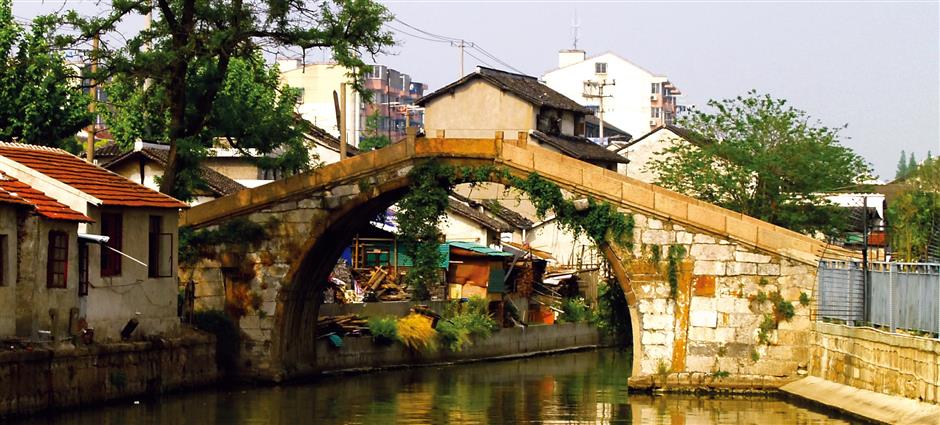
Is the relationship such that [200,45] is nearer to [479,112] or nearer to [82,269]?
[82,269]

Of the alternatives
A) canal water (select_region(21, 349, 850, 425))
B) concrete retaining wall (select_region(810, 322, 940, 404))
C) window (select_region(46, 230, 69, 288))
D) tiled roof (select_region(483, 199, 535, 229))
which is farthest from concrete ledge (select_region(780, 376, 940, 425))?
tiled roof (select_region(483, 199, 535, 229))

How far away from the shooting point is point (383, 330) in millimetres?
38562

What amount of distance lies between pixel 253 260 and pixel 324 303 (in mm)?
5394

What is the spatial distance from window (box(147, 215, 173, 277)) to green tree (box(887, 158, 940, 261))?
1474 cm

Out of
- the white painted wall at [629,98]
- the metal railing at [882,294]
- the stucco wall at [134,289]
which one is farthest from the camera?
the white painted wall at [629,98]

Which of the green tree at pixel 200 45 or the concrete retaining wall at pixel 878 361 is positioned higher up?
the green tree at pixel 200 45

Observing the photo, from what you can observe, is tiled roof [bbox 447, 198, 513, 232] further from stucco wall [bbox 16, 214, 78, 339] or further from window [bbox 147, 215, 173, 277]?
stucco wall [bbox 16, 214, 78, 339]

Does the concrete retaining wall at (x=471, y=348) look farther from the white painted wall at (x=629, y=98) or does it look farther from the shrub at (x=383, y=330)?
the white painted wall at (x=629, y=98)

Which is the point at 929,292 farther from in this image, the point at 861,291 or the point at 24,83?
the point at 24,83

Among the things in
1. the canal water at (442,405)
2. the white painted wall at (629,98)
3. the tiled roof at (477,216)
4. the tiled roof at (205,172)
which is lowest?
the canal water at (442,405)

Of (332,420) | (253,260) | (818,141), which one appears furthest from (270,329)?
(818,141)

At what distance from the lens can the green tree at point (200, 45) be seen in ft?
106

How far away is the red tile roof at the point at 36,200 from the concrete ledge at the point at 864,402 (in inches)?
539

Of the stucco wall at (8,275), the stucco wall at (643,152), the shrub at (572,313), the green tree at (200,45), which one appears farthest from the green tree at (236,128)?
the stucco wall at (643,152)
